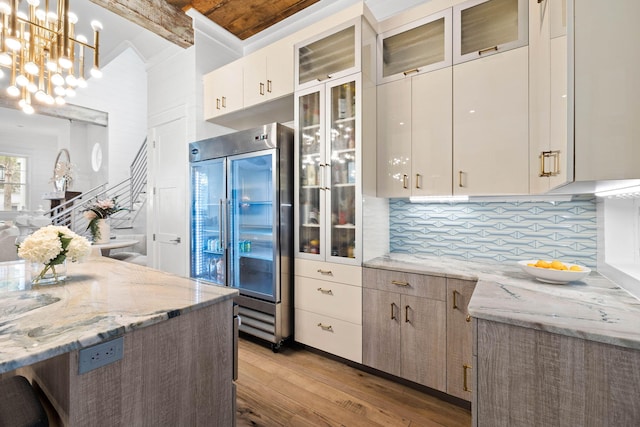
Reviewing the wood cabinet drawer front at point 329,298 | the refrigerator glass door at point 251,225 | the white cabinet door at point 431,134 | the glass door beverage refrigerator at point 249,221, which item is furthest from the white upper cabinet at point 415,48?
the wood cabinet drawer front at point 329,298

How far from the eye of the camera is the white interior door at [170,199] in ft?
10.7

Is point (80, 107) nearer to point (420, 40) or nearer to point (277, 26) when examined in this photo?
point (277, 26)

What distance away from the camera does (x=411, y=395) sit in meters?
1.96

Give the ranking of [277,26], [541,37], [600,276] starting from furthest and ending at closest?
[277,26], [600,276], [541,37]

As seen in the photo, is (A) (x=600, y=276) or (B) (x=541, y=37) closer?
(B) (x=541, y=37)

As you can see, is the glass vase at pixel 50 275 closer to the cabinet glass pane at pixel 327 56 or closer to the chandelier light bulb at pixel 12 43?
the chandelier light bulb at pixel 12 43

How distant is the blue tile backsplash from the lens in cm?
193

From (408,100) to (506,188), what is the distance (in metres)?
0.92

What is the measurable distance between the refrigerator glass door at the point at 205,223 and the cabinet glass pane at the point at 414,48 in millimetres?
1881

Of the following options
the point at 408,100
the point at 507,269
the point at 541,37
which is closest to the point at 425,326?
the point at 507,269

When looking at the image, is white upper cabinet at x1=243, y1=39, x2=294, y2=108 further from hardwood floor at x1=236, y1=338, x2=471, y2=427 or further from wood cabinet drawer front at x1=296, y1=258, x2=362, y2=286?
hardwood floor at x1=236, y1=338, x2=471, y2=427

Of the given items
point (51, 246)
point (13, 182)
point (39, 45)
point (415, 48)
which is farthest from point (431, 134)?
point (13, 182)

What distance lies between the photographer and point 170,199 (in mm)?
3410

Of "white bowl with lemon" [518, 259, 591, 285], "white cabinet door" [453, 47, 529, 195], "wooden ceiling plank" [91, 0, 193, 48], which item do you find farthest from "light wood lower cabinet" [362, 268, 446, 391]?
"wooden ceiling plank" [91, 0, 193, 48]
